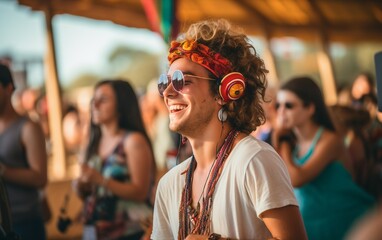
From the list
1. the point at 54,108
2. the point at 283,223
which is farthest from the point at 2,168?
the point at 54,108

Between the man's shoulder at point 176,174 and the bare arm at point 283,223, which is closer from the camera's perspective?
the bare arm at point 283,223

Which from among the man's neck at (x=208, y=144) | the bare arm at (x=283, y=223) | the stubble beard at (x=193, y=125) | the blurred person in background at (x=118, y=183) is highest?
the stubble beard at (x=193, y=125)

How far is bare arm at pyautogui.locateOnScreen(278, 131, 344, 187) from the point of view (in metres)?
4.16

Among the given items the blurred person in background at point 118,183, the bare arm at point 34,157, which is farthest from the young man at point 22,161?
the blurred person in background at point 118,183

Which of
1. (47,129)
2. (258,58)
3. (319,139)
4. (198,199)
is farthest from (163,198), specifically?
(47,129)

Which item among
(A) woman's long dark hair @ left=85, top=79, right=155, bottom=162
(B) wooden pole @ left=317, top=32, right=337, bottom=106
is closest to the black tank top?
(A) woman's long dark hair @ left=85, top=79, right=155, bottom=162

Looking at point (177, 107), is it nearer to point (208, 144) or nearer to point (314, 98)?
point (208, 144)

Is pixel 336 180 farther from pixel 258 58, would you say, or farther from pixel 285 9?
pixel 285 9

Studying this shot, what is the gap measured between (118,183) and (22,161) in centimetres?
61

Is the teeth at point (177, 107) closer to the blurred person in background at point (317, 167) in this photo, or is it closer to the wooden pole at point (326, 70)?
the blurred person in background at point (317, 167)

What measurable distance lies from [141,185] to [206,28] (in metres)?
1.85

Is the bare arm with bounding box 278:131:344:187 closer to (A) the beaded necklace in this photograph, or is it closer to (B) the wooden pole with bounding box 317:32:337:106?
(A) the beaded necklace

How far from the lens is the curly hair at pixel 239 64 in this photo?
2.53 metres

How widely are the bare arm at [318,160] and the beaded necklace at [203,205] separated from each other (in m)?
1.75
